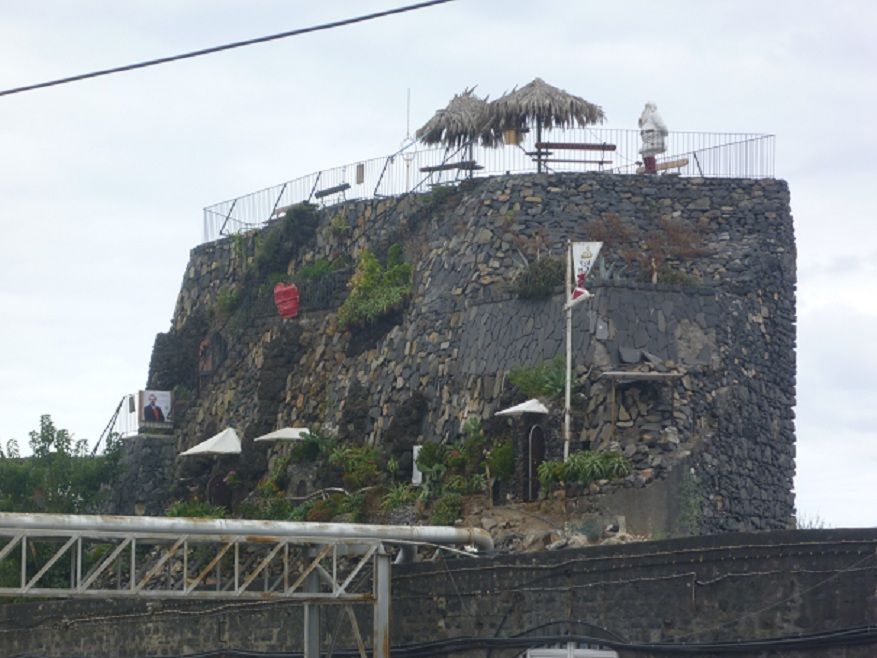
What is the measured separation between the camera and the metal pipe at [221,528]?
25616mm

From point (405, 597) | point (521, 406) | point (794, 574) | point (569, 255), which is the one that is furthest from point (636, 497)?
point (794, 574)

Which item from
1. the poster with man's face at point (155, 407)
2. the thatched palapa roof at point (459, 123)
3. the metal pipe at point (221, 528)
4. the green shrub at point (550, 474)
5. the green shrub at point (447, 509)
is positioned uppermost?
the thatched palapa roof at point (459, 123)

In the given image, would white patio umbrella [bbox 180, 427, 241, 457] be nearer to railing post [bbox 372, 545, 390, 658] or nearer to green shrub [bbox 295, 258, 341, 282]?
green shrub [bbox 295, 258, 341, 282]

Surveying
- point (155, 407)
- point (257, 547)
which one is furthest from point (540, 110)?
point (257, 547)

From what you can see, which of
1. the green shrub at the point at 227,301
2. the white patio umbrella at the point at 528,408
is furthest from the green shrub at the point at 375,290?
the white patio umbrella at the point at 528,408

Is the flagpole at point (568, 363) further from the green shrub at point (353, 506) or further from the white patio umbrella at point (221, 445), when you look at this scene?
the white patio umbrella at point (221, 445)

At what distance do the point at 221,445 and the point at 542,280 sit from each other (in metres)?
9.44

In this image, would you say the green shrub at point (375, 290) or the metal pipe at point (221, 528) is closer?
the metal pipe at point (221, 528)

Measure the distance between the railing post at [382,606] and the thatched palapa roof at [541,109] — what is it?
698 inches

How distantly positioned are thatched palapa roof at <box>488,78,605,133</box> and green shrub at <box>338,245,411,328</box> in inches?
150

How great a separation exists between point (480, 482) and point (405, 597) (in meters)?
8.56

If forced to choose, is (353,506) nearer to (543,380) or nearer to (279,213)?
(543,380)

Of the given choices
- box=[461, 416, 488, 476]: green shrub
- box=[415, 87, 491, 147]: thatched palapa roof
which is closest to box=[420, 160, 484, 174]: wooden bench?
box=[415, 87, 491, 147]: thatched palapa roof

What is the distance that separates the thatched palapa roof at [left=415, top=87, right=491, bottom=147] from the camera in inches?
1748
